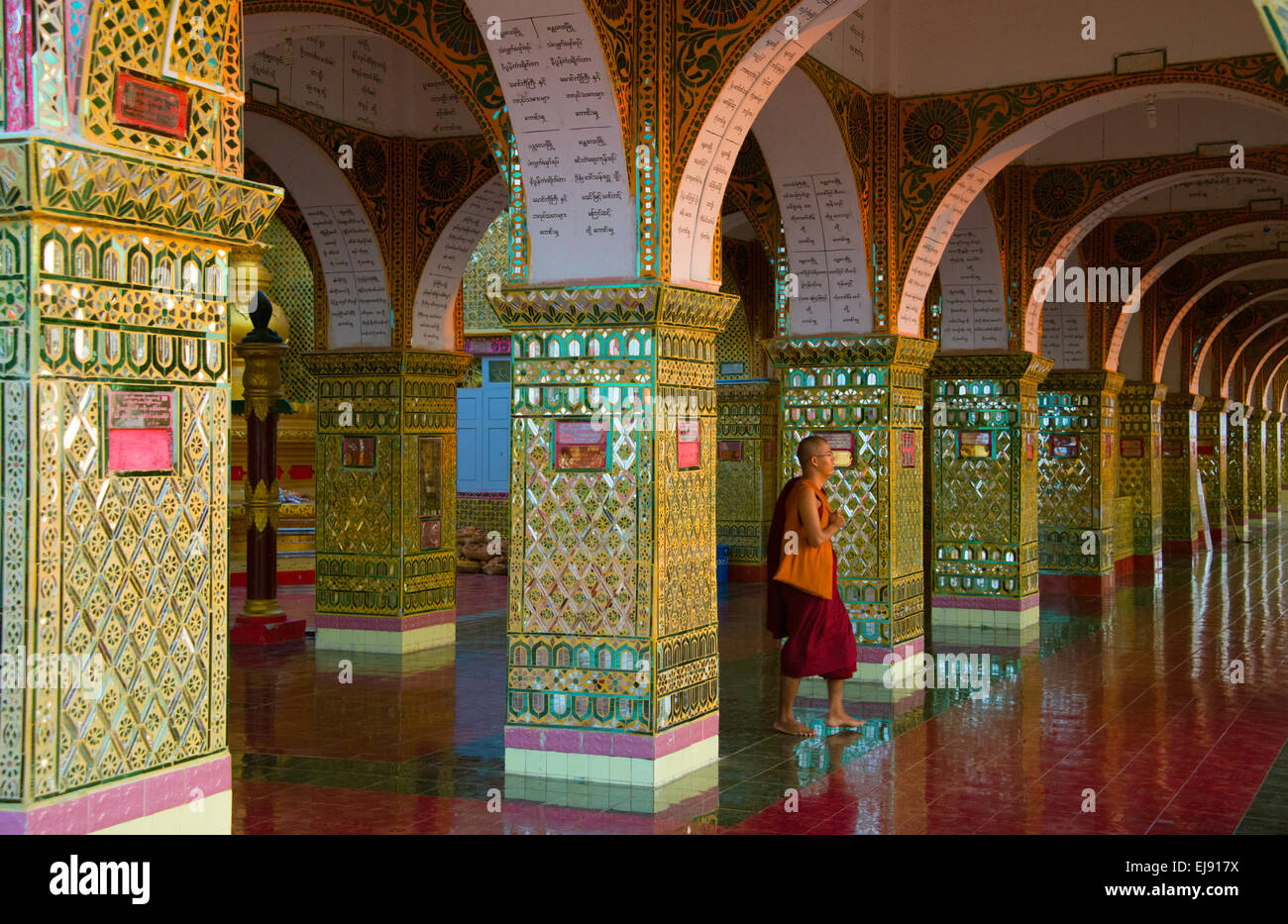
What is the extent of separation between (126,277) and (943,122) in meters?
6.30

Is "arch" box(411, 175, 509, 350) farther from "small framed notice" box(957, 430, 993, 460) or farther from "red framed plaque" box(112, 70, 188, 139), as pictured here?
"red framed plaque" box(112, 70, 188, 139)

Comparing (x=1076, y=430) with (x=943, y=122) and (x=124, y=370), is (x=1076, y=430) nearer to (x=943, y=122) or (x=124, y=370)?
(x=943, y=122)

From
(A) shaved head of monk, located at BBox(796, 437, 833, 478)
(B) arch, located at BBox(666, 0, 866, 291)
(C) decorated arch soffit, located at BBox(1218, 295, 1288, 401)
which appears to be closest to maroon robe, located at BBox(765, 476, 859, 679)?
(A) shaved head of monk, located at BBox(796, 437, 833, 478)

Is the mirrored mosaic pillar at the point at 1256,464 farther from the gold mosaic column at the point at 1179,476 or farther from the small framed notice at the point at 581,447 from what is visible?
the small framed notice at the point at 581,447

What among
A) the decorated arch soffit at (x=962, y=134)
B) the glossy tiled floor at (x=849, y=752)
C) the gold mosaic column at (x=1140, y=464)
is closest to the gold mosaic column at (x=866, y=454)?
the decorated arch soffit at (x=962, y=134)

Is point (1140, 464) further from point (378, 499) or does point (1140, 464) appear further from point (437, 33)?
point (437, 33)

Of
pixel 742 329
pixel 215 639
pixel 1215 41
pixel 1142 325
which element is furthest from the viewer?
pixel 1142 325

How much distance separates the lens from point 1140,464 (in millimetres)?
16062

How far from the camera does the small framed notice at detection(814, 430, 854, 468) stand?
8477 mm

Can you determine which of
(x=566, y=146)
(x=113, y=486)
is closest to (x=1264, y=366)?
(x=566, y=146)

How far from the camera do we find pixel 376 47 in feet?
30.9

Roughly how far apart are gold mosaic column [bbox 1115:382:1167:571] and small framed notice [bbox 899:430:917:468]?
7993mm

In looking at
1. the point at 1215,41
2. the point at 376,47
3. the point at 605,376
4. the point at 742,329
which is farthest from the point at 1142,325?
the point at 605,376

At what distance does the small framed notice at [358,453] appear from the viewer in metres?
9.49
